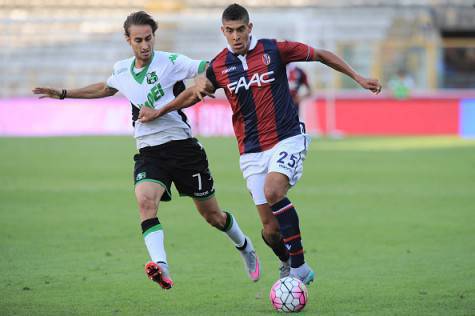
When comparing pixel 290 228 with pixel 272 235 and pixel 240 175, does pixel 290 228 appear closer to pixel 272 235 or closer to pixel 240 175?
pixel 272 235

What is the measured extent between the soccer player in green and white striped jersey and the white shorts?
648 mm

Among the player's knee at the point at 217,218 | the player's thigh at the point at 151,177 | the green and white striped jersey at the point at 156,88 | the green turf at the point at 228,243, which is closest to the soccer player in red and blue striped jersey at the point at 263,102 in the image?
the green and white striped jersey at the point at 156,88

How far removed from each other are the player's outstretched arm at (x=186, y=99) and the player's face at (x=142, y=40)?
1.65ft

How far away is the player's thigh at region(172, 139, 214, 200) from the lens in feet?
26.1

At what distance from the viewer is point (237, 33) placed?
7336mm

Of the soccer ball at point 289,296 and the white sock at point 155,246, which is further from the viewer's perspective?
the white sock at point 155,246

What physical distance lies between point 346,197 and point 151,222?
7720 mm

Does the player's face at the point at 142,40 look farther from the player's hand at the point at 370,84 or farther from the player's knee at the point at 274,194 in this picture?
the player's hand at the point at 370,84

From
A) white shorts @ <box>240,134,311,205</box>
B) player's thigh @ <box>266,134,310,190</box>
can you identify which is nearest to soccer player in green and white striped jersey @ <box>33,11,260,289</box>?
white shorts @ <box>240,134,311,205</box>

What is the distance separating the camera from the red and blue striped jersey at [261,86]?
7.44 meters

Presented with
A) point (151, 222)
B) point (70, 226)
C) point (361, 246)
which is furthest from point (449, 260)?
point (70, 226)

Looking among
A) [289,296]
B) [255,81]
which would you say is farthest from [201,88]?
[289,296]

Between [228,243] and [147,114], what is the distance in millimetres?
3436

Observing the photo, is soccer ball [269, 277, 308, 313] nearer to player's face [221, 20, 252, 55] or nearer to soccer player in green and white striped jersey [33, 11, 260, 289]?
soccer player in green and white striped jersey [33, 11, 260, 289]
